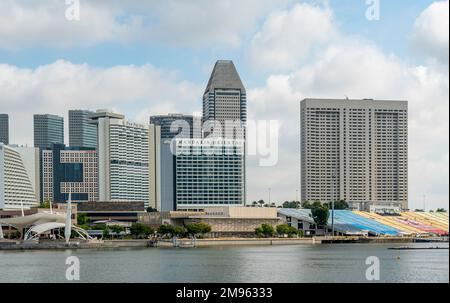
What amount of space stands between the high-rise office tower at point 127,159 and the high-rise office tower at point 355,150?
28.5 metres

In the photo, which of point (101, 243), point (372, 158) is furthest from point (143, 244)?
point (372, 158)

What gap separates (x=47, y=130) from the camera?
7165 inches

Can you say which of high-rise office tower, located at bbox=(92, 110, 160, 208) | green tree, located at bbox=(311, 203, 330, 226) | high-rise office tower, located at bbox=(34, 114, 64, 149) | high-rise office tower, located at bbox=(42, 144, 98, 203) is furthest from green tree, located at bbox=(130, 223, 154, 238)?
high-rise office tower, located at bbox=(34, 114, 64, 149)

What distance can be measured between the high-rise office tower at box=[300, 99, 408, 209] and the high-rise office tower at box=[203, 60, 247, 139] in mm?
11550

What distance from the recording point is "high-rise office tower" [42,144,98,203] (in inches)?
5787

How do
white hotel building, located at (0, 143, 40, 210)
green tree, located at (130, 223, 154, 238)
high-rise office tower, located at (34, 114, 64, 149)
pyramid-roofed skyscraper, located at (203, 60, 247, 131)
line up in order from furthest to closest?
high-rise office tower, located at (34, 114, 64, 149) → pyramid-roofed skyscraper, located at (203, 60, 247, 131) → white hotel building, located at (0, 143, 40, 210) → green tree, located at (130, 223, 154, 238)

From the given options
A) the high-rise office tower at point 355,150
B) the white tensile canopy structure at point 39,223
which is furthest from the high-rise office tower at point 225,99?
the white tensile canopy structure at point 39,223

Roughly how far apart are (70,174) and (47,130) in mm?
36013

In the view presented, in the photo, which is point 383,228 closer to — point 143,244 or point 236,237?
point 236,237

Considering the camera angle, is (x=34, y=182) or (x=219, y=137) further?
(x=34, y=182)

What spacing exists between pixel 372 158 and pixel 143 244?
2529 inches

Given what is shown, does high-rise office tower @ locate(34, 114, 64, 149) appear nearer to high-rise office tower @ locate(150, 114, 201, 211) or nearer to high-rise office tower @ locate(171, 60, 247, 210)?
high-rise office tower @ locate(150, 114, 201, 211)

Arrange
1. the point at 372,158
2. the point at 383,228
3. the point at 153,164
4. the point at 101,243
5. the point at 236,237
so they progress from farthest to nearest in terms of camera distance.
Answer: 1. the point at 153,164
2. the point at 372,158
3. the point at 383,228
4. the point at 236,237
5. the point at 101,243

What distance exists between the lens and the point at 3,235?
83.3 meters
